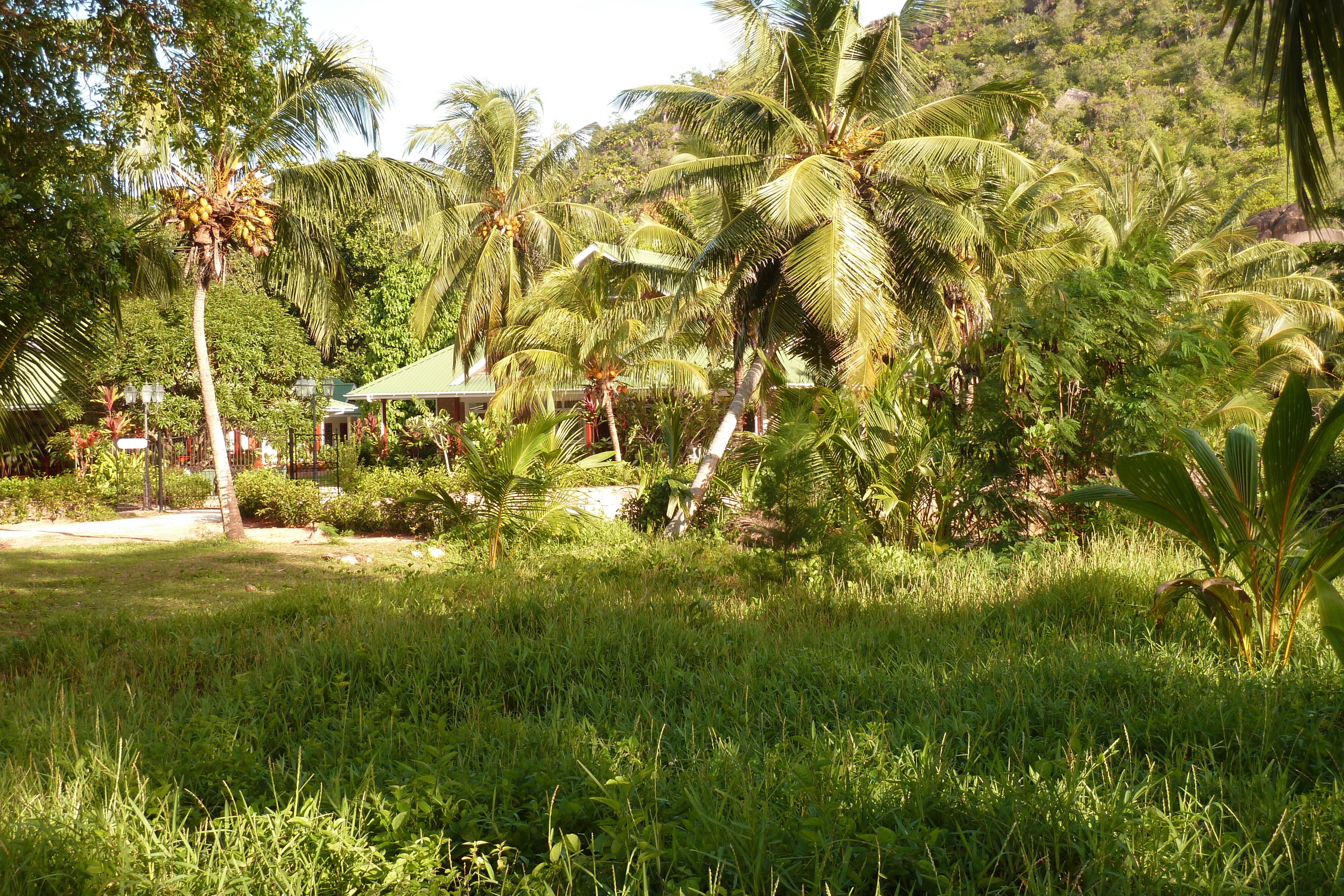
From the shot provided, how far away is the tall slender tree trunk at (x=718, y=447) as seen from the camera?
14234 mm

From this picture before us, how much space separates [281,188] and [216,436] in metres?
4.35

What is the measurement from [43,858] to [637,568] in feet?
23.3

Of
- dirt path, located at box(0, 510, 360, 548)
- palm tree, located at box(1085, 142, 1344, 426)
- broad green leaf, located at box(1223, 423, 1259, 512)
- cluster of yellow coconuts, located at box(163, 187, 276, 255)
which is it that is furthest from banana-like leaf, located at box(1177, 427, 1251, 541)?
cluster of yellow coconuts, located at box(163, 187, 276, 255)

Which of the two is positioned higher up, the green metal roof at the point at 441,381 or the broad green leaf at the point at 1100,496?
the green metal roof at the point at 441,381

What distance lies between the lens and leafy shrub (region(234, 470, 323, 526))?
17.8m

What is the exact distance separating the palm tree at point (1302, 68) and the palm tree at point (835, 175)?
8.82m

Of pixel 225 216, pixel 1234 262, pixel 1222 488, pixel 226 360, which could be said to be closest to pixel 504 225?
pixel 225 216

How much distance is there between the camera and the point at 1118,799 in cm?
315

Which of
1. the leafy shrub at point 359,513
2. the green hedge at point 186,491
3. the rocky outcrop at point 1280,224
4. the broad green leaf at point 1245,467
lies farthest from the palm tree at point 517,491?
the rocky outcrop at point 1280,224

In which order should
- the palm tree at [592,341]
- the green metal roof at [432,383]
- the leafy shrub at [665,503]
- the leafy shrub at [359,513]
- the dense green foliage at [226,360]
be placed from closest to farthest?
the leafy shrub at [665,503] < the leafy shrub at [359,513] < the palm tree at [592,341] < the dense green foliage at [226,360] < the green metal roof at [432,383]

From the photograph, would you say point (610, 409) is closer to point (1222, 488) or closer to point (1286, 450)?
point (1222, 488)

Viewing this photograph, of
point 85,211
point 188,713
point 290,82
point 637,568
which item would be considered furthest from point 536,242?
point 188,713

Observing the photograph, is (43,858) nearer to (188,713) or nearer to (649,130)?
(188,713)

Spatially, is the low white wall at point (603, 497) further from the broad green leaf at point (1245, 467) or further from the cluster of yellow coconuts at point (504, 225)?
the broad green leaf at point (1245, 467)
